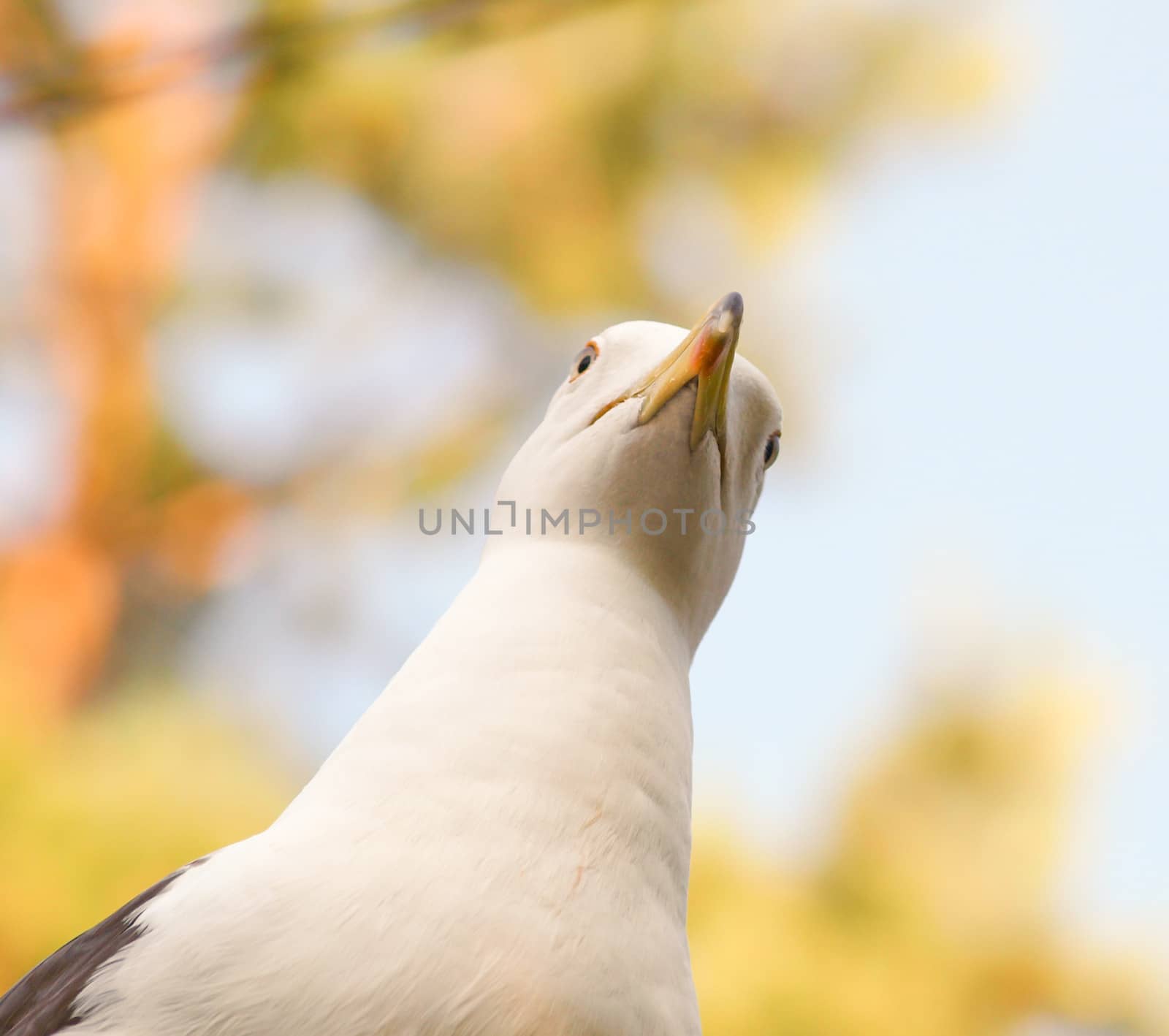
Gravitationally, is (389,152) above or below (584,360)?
above

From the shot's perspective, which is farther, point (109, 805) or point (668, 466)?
point (109, 805)

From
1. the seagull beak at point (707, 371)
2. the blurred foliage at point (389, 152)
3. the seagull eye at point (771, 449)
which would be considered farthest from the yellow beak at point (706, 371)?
the blurred foliage at point (389, 152)

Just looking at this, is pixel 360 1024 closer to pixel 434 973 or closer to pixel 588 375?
pixel 434 973

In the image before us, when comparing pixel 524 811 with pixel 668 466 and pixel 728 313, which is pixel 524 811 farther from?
pixel 728 313

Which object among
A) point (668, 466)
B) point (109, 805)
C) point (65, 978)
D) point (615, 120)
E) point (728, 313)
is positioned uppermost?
point (615, 120)

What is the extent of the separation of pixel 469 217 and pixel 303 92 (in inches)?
21.8

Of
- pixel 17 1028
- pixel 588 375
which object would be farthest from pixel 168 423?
pixel 17 1028

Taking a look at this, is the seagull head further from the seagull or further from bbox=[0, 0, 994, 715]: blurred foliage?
bbox=[0, 0, 994, 715]: blurred foliage

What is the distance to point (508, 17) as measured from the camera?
128 inches

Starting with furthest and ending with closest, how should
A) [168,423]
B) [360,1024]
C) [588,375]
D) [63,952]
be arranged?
[168,423]
[588,375]
[63,952]
[360,1024]

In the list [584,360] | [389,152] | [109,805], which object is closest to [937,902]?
[109,805]

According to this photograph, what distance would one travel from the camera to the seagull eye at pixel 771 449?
1.14 m

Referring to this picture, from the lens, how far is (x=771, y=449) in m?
1.15

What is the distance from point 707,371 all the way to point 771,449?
0.18 metres
